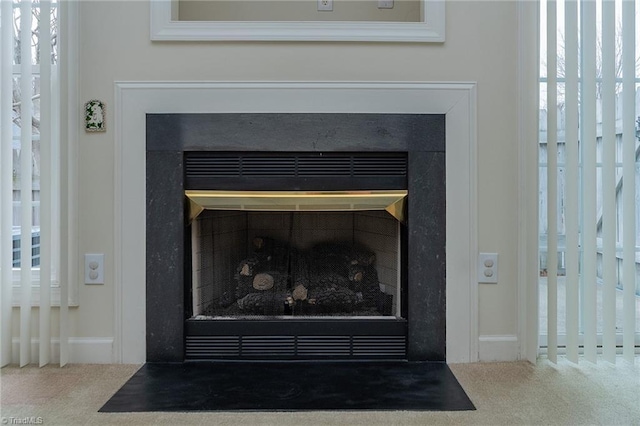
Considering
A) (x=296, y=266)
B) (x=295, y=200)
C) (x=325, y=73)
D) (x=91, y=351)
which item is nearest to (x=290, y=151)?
(x=295, y=200)

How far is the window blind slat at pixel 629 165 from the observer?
2039 millimetres

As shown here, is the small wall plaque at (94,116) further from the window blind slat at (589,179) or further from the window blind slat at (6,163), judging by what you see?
the window blind slat at (589,179)

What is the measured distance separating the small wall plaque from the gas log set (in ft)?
2.53

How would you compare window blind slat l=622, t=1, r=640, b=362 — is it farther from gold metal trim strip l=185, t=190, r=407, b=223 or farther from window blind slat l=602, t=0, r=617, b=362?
gold metal trim strip l=185, t=190, r=407, b=223

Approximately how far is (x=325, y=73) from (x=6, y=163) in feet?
4.23

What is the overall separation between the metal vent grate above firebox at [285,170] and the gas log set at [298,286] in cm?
26

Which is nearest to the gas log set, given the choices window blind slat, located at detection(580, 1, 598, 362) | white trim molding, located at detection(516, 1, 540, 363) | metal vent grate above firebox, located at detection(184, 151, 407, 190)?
metal vent grate above firebox, located at detection(184, 151, 407, 190)

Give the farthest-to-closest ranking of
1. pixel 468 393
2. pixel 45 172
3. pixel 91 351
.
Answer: pixel 91 351 → pixel 45 172 → pixel 468 393

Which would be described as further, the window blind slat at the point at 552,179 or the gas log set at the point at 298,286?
the gas log set at the point at 298,286

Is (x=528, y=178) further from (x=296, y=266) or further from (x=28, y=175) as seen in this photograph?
(x=28, y=175)

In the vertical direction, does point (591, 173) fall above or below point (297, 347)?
above

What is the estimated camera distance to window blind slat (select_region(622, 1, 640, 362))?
2039 millimetres

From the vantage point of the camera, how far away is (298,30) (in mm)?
2105

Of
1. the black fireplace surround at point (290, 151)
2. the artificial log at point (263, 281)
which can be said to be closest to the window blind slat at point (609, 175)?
the black fireplace surround at point (290, 151)
